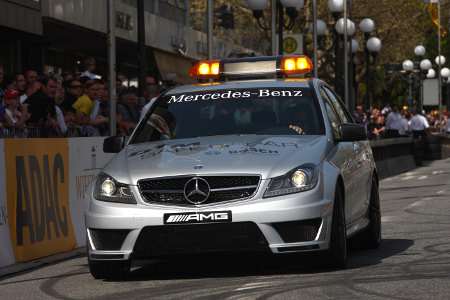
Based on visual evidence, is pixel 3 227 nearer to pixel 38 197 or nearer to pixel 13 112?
pixel 38 197

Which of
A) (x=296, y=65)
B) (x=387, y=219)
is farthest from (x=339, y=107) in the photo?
(x=387, y=219)

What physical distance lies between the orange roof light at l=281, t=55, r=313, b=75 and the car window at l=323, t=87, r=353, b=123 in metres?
1.23

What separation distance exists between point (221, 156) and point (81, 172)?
475cm

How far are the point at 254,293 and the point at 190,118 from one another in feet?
8.87

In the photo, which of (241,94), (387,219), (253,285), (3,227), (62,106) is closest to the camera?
(253,285)

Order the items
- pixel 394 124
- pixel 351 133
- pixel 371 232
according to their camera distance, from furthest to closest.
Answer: pixel 394 124
pixel 371 232
pixel 351 133

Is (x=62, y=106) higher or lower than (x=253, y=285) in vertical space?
higher

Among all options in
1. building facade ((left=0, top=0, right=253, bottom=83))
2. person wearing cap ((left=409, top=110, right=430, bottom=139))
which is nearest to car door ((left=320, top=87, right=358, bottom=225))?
building facade ((left=0, top=0, right=253, bottom=83))

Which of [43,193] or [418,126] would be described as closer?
[43,193]

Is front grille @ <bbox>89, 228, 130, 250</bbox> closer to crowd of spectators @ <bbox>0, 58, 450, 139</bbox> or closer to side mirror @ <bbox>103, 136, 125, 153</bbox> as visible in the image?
side mirror @ <bbox>103, 136, 125, 153</bbox>

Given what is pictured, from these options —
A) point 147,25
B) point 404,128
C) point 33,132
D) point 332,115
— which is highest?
point 147,25

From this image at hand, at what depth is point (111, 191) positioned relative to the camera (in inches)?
414

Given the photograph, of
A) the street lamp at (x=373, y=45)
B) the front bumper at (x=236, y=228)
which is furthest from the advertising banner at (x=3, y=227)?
the street lamp at (x=373, y=45)

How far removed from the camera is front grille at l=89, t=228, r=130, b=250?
1039 cm
